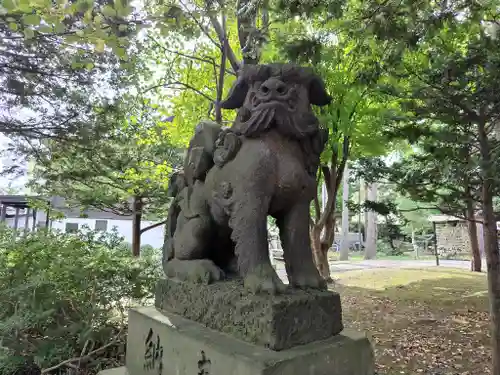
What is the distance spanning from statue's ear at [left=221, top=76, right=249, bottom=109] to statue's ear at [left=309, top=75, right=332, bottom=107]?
35 cm

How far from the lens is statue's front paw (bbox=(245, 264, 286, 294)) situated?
64.3 inches

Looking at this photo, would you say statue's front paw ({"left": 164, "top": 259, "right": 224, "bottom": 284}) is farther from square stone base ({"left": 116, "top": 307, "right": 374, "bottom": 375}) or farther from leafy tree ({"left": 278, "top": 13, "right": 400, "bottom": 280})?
leafy tree ({"left": 278, "top": 13, "right": 400, "bottom": 280})

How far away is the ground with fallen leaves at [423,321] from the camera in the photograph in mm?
4293

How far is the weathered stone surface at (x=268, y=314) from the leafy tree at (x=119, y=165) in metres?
4.23

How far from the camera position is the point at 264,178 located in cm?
178

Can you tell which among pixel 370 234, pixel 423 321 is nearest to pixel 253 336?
pixel 423 321

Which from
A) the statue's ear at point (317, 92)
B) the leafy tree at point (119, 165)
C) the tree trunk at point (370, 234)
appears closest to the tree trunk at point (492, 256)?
the statue's ear at point (317, 92)

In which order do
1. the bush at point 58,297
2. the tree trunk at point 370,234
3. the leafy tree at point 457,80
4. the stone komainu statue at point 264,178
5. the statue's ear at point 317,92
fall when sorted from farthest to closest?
1. the tree trunk at point 370,234
2. the bush at point 58,297
3. the leafy tree at point 457,80
4. the statue's ear at point 317,92
5. the stone komainu statue at point 264,178

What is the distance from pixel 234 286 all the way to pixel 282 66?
3.71 feet

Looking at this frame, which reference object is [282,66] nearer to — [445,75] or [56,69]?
[445,75]

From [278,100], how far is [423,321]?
17.4ft

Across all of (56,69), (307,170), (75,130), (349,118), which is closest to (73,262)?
(75,130)

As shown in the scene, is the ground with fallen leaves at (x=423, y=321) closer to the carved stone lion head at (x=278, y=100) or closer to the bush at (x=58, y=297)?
the bush at (x=58, y=297)

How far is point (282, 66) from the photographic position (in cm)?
186
